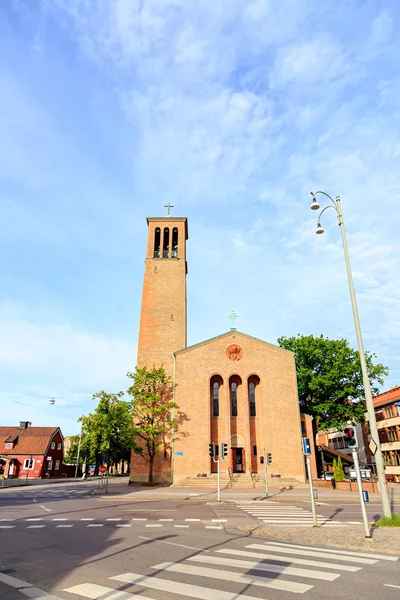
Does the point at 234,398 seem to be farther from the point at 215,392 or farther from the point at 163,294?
the point at 163,294

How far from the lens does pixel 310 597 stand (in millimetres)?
5215

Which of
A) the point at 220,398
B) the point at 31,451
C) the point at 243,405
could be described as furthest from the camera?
the point at 31,451

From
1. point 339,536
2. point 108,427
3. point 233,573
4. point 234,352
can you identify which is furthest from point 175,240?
point 233,573

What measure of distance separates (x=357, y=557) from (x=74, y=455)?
67.0 m

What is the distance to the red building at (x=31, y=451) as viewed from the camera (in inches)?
2104

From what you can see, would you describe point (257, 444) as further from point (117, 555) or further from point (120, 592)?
point (120, 592)

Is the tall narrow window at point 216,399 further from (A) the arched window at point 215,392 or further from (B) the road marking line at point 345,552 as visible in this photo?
(B) the road marking line at point 345,552

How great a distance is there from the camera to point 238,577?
6.18 meters

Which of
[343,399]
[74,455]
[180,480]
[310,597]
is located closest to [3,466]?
[74,455]

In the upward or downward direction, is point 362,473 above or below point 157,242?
below

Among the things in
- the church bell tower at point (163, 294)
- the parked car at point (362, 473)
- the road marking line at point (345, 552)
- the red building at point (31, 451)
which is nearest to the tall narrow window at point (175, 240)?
the church bell tower at point (163, 294)

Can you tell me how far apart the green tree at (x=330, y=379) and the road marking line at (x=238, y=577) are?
34.1 metres

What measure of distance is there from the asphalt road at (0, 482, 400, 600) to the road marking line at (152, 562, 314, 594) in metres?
0.02

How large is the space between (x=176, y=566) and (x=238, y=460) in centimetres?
2986
